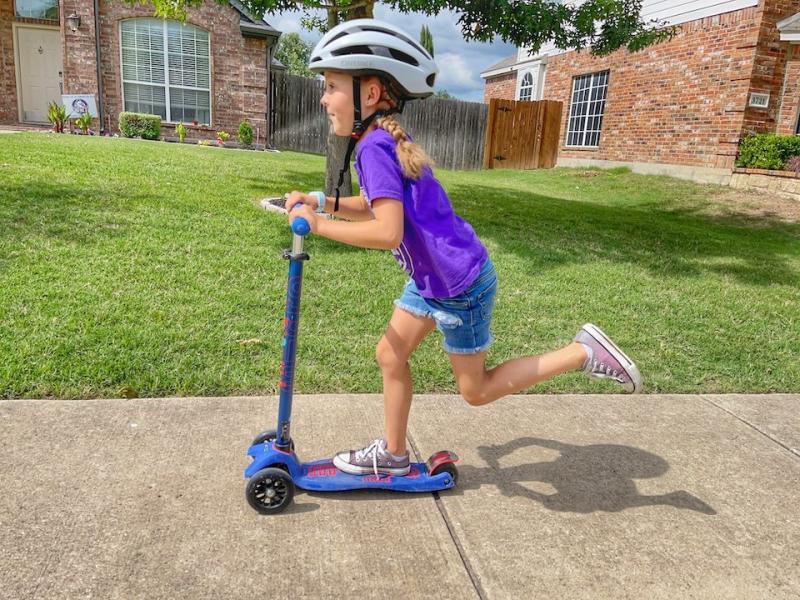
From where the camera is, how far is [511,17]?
6.70 m

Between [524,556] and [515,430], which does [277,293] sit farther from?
[524,556]

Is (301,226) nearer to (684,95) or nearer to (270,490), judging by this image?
(270,490)

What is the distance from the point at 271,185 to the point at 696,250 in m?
5.38

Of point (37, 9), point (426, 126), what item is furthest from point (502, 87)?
point (37, 9)

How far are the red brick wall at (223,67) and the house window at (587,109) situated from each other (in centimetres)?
849

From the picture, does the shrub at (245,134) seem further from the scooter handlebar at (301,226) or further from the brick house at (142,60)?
the scooter handlebar at (301,226)

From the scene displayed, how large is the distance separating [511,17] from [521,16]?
13 centimetres

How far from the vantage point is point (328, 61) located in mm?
2264

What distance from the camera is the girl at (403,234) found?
86.7 inches

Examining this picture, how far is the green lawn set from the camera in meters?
3.65

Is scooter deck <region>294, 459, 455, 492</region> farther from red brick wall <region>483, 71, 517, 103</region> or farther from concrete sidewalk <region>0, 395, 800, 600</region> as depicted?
red brick wall <region>483, 71, 517, 103</region>

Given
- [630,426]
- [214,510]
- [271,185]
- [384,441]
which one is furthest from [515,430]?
[271,185]

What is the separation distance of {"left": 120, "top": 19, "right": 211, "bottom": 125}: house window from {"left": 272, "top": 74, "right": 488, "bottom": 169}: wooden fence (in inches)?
82.8

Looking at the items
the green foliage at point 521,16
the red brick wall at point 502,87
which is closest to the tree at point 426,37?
the red brick wall at point 502,87
